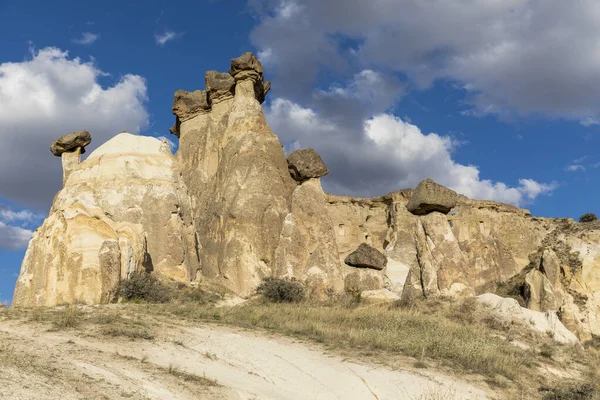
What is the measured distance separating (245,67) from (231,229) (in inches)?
283

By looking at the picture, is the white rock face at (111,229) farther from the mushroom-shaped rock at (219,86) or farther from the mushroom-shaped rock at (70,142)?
the mushroom-shaped rock at (219,86)

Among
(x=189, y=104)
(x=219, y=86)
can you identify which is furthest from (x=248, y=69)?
(x=189, y=104)

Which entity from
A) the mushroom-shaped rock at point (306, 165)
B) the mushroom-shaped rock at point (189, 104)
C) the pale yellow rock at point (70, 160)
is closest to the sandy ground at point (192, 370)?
the pale yellow rock at point (70, 160)

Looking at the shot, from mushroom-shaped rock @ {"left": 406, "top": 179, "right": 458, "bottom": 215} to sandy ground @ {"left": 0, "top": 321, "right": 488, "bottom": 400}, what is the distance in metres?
10.2

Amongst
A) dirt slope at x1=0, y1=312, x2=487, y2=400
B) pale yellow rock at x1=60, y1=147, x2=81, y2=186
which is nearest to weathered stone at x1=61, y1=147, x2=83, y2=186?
pale yellow rock at x1=60, y1=147, x2=81, y2=186

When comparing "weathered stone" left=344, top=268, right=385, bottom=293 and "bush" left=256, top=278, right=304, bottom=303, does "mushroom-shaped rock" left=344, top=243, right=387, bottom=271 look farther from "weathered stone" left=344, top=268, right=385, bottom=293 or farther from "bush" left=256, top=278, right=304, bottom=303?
"bush" left=256, top=278, right=304, bottom=303

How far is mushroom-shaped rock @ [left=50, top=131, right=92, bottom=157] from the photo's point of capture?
20.0 meters

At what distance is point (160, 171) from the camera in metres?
18.8

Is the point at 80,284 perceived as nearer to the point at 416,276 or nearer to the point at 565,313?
the point at 416,276

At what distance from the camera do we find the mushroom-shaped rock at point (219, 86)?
26.4 m

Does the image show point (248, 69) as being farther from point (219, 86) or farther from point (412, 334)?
point (412, 334)

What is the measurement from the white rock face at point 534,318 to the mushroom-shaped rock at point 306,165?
8.24 meters

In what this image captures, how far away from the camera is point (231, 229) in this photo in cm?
2139

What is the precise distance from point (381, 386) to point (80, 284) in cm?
738
